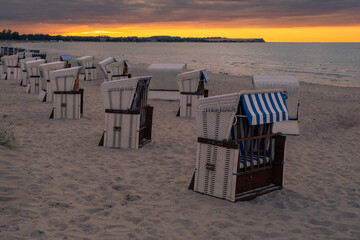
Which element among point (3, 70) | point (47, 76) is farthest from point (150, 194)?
point (3, 70)

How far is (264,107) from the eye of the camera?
20.0 ft

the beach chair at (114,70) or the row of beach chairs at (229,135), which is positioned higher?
the beach chair at (114,70)

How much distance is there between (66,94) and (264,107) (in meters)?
7.60

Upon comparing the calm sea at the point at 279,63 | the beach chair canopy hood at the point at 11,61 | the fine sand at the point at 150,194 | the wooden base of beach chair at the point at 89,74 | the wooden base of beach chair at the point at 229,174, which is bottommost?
the fine sand at the point at 150,194

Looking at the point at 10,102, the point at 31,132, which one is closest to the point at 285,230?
the point at 31,132

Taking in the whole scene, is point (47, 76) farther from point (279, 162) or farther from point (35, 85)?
point (279, 162)

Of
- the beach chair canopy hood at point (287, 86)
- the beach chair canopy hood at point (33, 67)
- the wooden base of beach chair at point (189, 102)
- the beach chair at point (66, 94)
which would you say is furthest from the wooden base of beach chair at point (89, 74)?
the beach chair canopy hood at point (287, 86)

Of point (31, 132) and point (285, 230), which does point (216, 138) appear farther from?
point (31, 132)

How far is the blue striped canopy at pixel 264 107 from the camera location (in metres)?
5.77

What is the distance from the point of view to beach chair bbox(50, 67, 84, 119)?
38.6ft

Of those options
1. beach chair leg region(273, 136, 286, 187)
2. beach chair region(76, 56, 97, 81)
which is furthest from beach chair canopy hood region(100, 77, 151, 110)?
beach chair region(76, 56, 97, 81)

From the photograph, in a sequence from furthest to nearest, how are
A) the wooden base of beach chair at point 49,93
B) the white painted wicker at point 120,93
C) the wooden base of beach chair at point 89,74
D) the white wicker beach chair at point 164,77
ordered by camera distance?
the wooden base of beach chair at point 89,74 < the white wicker beach chair at point 164,77 < the wooden base of beach chair at point 49,93 < the white painted wicker at point 120,93

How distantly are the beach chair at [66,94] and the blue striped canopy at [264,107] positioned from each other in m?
7.24

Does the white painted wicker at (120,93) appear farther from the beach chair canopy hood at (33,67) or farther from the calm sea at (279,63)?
the calm sea at (279,63)
